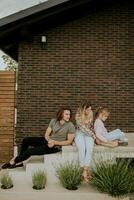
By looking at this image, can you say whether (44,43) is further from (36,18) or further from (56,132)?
(56,132)

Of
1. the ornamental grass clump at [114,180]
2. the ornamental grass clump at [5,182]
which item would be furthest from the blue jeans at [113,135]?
the ornamental grass clump at [5,182]

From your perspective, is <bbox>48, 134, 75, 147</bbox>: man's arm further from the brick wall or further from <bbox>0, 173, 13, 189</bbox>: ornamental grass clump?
the brick wall

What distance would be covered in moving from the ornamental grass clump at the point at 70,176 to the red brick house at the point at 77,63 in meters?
3.42

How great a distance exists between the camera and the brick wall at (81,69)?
10469 mm

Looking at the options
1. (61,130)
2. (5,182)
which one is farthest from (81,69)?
(5,182)

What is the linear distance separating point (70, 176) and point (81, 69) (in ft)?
13.5

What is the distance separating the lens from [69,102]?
34.4 feet

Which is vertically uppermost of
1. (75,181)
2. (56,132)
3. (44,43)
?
(44,43)

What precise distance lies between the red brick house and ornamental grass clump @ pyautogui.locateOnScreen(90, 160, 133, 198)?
3643 mm

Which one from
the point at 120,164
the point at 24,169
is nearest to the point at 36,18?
the point at 24,169

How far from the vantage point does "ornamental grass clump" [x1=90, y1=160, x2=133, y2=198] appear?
6656 millimetres

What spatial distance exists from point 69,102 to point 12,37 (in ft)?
7.01

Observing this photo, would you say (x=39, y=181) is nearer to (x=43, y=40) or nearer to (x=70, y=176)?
(x=70, y=176)

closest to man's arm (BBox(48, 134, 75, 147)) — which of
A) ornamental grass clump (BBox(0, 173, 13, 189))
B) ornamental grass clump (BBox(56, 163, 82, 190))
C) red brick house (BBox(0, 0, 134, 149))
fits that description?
ornamental grass clump (BBox(56, 163, 82, 190))
